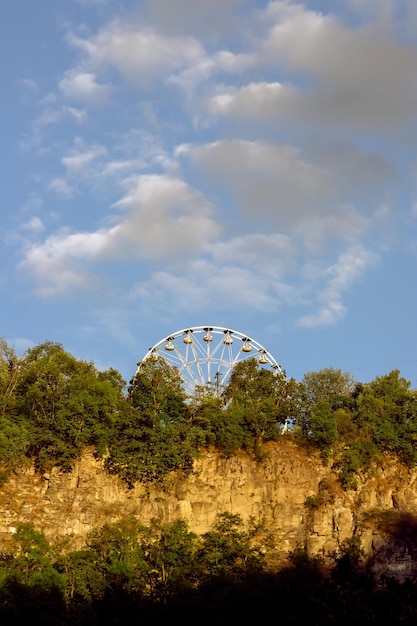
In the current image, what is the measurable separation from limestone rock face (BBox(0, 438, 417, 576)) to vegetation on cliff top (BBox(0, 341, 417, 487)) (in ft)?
2.25

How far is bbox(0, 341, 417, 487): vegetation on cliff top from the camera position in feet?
139

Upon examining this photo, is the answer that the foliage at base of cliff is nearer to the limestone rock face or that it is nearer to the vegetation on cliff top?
Answer: the limestone rock face

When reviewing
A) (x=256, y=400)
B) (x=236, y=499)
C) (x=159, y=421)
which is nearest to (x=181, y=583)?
(x=236, y=499)

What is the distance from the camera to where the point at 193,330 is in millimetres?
53188

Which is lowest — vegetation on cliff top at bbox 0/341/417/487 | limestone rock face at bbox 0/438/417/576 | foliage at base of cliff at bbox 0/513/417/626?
foliage at base of cliff at bbox 0/513/417/626

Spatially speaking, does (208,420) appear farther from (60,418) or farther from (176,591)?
(176,591)

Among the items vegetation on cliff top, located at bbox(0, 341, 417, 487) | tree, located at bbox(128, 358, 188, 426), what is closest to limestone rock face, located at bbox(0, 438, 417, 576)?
vegetation on cliff top, located at bbox(0, 341, 417, 487)

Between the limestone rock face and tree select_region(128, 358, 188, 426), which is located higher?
tree select_region(128, 358, 188, 426)

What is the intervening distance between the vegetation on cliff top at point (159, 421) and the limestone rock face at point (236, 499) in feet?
2.25

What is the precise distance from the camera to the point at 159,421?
4331cm

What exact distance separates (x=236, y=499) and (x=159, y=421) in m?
5.75

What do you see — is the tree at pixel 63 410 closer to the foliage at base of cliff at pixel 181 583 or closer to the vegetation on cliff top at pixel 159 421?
the vegetation on cliff top at pixel 159 421

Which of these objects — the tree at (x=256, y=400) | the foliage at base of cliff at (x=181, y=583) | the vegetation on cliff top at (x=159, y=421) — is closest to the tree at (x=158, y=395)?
the vegetation on cliff top at (x=159, y=421)

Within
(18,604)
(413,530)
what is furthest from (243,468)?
(18,604)
